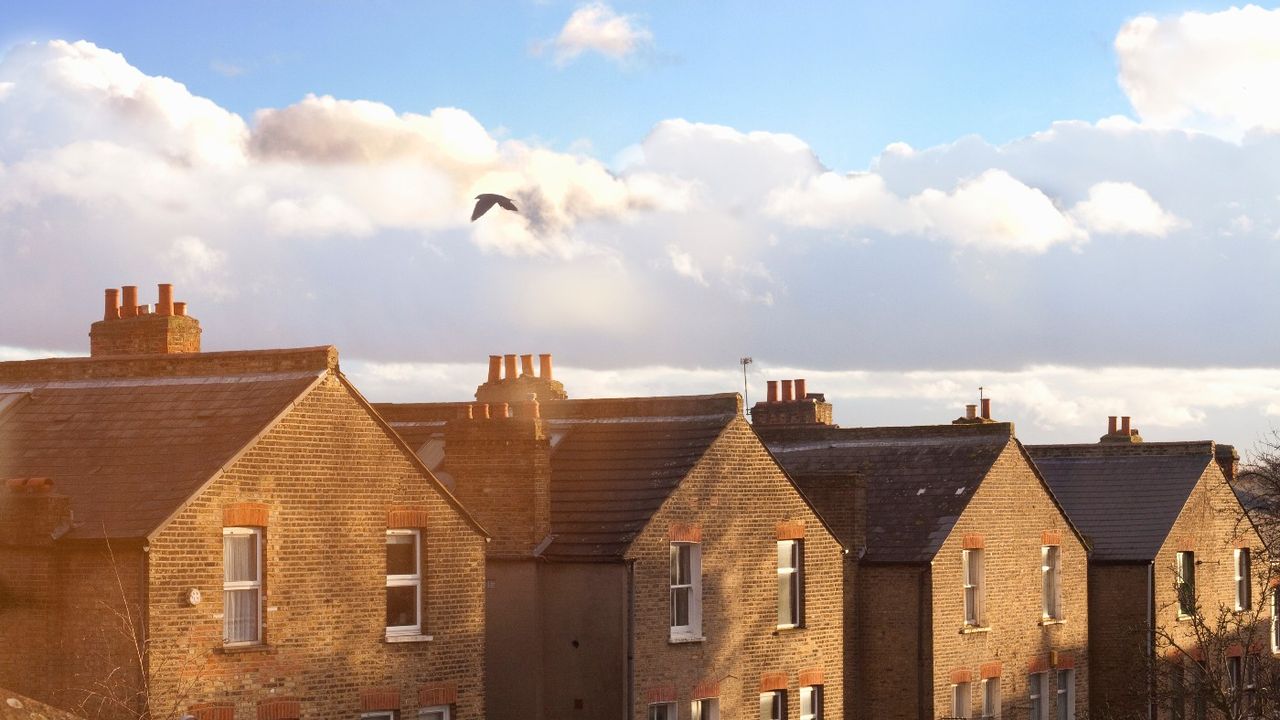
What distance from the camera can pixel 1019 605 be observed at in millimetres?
35531

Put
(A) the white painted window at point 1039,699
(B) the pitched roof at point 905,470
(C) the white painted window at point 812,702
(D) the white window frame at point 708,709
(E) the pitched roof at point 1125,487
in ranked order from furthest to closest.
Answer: (E) the pitched roof at point 1125,487
(A) the white painted window at point 1039,699
(B) the pitched roof at point 905,470
(C) the white painted window at point 812,702
(D) the white window frame at point 708,709

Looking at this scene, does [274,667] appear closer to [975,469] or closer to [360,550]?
[360,550]

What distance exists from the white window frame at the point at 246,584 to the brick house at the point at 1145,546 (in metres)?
21.1

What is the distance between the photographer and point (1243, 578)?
43719 mm

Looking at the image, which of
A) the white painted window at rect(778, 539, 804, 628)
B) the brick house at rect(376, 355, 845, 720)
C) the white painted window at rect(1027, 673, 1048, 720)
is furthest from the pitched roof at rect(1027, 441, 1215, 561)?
the brick house at rect(376, 355, 845, 720)

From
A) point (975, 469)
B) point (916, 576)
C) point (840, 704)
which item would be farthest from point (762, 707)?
point (975, 469)

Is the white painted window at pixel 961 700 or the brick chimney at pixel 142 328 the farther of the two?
the white painted window at pixel 961 700

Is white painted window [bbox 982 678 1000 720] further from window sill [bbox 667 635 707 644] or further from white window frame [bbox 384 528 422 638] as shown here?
white window frame [bbox 384 528 422 638]

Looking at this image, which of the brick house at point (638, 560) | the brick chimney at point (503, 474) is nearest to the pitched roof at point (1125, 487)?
the brick house at point (638, 560)

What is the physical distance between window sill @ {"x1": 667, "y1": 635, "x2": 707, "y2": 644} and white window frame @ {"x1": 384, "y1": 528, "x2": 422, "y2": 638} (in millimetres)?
4938

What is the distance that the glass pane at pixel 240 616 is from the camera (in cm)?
2175

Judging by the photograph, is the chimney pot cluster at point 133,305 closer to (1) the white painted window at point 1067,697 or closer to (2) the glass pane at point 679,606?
(2) the glass pane at point 679,606

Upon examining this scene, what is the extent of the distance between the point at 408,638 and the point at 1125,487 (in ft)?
76.9

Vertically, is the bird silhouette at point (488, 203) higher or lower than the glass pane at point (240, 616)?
higher
